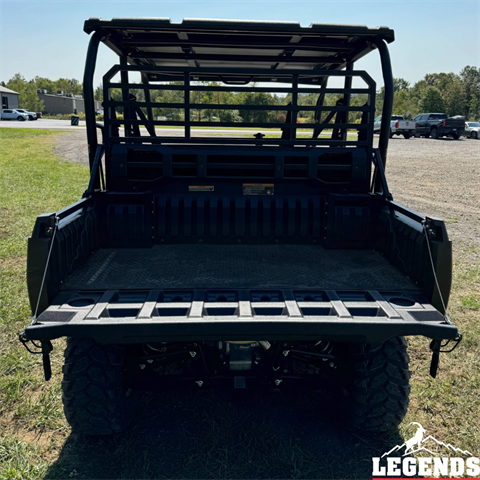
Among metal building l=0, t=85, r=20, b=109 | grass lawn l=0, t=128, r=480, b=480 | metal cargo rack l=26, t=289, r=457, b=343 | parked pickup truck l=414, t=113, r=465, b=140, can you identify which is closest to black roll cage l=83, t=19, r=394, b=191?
metal cargo rack l=26, t=289, r=457, b=343

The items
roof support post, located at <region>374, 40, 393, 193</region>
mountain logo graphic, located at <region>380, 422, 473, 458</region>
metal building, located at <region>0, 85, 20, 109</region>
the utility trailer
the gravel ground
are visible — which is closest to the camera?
the utility trailer

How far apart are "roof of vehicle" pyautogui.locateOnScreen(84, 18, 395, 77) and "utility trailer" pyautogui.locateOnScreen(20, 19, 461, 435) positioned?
0.02 m

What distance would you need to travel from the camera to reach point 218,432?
3160 millimetres

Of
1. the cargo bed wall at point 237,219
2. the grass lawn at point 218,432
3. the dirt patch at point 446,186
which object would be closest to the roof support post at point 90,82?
the cargo bed wall at point 237,219

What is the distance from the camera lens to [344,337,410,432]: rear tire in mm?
2807

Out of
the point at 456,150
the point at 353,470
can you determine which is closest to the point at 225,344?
the point at 353,470

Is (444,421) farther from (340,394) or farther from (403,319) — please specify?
(403,319)

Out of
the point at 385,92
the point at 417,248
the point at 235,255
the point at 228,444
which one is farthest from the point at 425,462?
the point at 385,92

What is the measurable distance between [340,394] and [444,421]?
2.95ft

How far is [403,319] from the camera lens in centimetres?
247

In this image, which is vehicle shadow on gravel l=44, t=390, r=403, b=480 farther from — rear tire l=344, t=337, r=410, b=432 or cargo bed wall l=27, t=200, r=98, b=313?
cargo bed wall l=27, t=200, r=98, b=313

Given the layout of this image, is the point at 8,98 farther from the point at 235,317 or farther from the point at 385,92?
the point at 235,317

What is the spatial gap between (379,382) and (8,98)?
89.3 metres

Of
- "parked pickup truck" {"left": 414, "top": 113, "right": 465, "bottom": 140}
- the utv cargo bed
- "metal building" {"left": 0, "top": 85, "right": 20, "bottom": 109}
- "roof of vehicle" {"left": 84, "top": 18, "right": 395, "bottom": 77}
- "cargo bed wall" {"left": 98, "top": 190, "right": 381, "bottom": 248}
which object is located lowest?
the utv cargo bed
